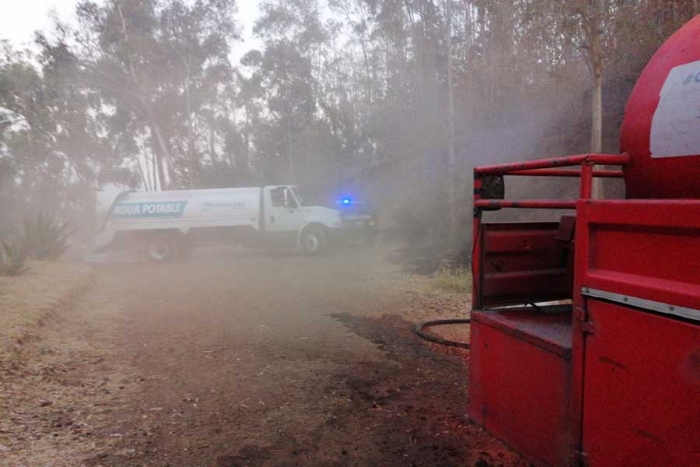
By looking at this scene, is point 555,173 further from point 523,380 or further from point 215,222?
point 215,222

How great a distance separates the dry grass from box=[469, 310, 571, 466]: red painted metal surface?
14.9 feet

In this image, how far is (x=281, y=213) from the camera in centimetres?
1669

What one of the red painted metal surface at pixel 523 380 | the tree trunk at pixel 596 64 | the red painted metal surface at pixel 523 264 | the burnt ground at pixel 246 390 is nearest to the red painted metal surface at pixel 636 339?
the red painted metal surface at pixel 523 380

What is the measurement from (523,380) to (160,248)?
15899mm

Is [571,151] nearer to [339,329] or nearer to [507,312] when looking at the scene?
[339,329]

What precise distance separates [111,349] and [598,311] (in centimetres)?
561

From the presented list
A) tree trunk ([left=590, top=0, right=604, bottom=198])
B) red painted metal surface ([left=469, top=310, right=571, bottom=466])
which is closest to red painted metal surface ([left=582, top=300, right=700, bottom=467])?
red painted metal surface ([left=469, top=310, right=571, bottom=466])

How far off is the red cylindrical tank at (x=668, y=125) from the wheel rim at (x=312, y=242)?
14.3 metres

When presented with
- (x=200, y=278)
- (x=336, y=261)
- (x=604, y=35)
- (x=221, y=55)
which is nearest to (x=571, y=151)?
(x=604, y=35)

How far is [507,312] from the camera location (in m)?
3.00

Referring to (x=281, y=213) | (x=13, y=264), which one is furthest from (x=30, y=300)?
(x=281, y=213)

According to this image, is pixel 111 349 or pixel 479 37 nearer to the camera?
pixel 111 349

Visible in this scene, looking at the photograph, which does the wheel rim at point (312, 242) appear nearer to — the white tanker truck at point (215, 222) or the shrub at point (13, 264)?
the white tanker truck at point (215, 222)

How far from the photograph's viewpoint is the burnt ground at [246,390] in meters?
3.44
